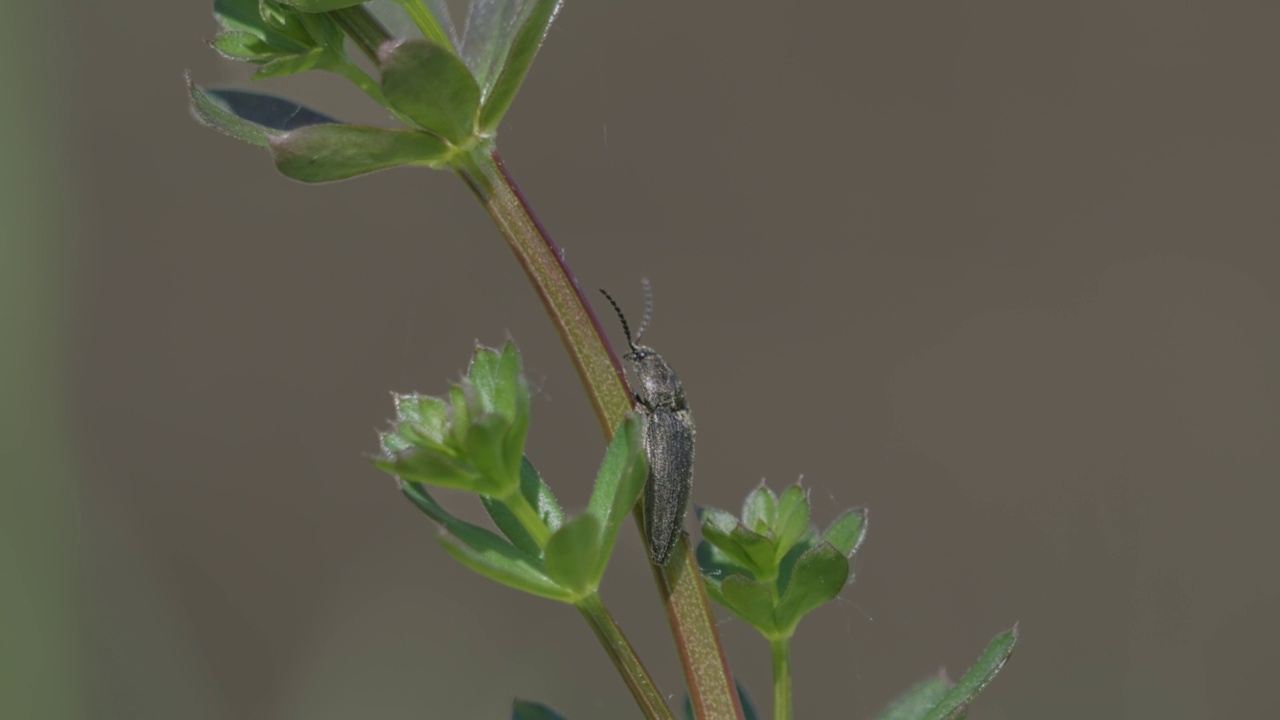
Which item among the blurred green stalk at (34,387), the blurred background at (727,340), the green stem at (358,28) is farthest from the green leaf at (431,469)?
the blurred background at (727,340)

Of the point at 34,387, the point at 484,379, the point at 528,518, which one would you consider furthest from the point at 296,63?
the point at 34,387

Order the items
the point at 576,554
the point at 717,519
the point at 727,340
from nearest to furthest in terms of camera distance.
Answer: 1. the point at 576,554
2. the point at 717,519
3. the point at 727,340

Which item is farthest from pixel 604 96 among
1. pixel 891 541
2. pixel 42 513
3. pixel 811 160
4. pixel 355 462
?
pixel 42 513

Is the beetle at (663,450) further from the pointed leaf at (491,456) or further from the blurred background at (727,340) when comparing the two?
the blurred background at (727,340)

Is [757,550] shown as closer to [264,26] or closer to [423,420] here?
[423,420]

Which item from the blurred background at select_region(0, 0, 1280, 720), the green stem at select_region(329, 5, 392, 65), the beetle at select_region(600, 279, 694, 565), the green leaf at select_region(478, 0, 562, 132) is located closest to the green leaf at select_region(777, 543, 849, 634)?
the beetle at select_region(600, 279, 694, 565)

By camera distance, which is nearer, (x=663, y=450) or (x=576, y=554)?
(x=576, y=554)
